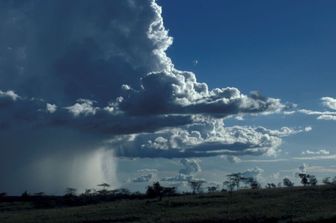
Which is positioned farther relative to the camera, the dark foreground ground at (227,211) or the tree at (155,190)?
the tree at (155,190)

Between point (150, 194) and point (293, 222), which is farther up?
point (150, 194)

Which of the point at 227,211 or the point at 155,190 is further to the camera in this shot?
the point at 155,190

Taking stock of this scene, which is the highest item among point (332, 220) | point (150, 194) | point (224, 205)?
point (150, 194)

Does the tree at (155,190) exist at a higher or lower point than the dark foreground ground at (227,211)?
higher

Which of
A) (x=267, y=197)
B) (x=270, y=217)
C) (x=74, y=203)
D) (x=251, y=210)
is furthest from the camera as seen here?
(x=74, y=203)

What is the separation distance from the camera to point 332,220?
70.6 metres

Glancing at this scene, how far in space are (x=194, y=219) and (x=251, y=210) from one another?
12.7 meters

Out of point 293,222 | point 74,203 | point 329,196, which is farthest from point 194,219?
point 74,203

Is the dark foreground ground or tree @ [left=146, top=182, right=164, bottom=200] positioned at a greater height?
tree @ [left=146, top=182, right=164, bottom=200]

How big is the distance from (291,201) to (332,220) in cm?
4126

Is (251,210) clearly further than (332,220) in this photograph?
Yes

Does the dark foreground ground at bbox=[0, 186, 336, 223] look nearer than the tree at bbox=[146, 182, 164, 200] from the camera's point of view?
Yes

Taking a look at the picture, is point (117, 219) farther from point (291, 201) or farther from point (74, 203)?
point (74, 203)

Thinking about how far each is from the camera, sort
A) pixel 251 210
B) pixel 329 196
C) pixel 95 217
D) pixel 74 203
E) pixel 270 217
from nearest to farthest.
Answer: pixel 270 217 → pixel 251 210 → pixel 95 217 → pixel 329 196 → pixel 74 203
